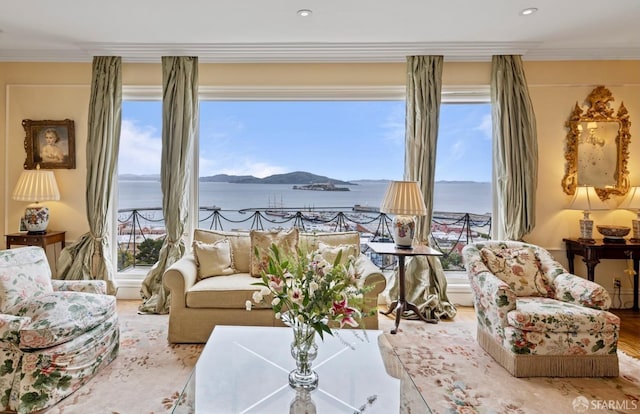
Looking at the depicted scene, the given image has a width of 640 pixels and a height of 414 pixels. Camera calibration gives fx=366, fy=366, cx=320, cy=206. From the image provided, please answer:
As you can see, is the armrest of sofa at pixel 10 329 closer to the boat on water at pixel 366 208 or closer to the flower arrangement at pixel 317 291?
the flower arrangement at pixel 317 291

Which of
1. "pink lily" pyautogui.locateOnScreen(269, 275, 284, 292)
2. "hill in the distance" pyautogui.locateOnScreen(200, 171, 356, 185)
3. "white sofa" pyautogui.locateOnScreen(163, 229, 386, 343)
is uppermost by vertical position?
"hill in the distance" pyautogui.locateOnScreen(200, 171, 356, 185)

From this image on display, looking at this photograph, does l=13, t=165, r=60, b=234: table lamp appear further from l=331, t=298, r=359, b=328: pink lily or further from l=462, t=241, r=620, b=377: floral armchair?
l=462, t=241, r=620, b=377: floral armchair

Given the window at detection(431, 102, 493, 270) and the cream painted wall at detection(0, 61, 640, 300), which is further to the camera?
the window at detection(431, 102, 493, 270)

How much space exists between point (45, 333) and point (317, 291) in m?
1.62

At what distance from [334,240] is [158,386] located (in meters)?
1.91

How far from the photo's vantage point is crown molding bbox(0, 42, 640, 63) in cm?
388

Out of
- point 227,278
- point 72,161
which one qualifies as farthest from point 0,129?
point 227,278

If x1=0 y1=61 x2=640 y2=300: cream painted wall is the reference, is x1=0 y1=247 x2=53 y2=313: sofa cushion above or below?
below

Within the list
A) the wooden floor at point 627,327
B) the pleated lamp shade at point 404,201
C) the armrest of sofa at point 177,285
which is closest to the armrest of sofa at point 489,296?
the pleated lamp shade at point 404,201

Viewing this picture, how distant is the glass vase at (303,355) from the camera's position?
5.53ft

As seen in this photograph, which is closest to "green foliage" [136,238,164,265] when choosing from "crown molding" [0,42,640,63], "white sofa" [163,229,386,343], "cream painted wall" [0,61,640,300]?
"cream painted wall" [0,61,640,300]

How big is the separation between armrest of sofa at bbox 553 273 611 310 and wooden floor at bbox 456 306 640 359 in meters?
0.69

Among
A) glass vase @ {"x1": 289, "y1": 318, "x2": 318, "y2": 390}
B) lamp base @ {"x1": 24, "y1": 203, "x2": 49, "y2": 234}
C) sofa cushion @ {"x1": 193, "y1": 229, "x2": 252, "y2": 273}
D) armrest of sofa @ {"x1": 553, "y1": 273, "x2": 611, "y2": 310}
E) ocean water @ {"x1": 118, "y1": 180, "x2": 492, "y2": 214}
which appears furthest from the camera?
ocean water @ {"x1": 118, "y1": 180, "x2": 492, "y2": 214}

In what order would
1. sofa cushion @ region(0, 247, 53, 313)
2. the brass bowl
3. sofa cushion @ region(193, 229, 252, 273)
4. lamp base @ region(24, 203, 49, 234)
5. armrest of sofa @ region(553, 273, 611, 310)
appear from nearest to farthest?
sofa cushion @ region(0, 247, 53, 313)
armrest of sofa @ region(553, 273, 611, 310)
sofa cushion @ region(193, 229, 252, 273)
the brass bowl
lamp base @ region(24, 203, 49, 234)
